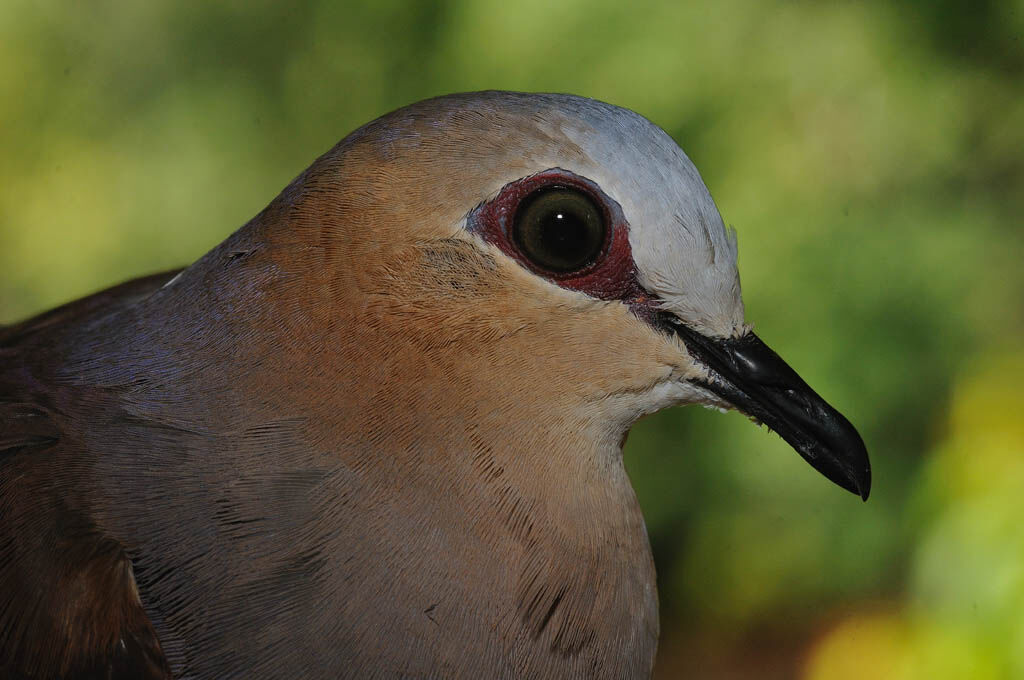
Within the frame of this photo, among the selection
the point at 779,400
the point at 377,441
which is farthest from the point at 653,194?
the point at 377,441

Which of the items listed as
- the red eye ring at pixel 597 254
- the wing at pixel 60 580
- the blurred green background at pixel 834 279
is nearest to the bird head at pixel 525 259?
the red eye ring at pixel 597 254

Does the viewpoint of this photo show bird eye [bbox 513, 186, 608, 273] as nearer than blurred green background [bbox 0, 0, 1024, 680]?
Yes

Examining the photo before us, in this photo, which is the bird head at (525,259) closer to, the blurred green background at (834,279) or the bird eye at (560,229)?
the bird eye at (560,229)

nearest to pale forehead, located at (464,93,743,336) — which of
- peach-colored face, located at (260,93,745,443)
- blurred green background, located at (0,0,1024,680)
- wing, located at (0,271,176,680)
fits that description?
peach-colored face, located at (260,93,745,443)

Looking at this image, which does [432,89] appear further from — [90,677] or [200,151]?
[90,677]

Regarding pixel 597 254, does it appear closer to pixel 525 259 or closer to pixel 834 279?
pixel 525 259

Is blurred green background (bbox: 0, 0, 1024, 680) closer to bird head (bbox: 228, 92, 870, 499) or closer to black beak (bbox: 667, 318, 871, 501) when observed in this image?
black beak (bbox: 667, 318, 871, 501)
